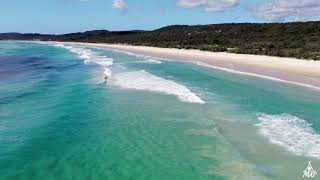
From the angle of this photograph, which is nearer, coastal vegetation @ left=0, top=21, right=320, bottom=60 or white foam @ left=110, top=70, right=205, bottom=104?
white foam @ left=110, top=70, right=205, bottom=104

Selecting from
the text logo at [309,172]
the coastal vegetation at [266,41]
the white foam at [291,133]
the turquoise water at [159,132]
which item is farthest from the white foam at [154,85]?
the coastal vegetation at [266,41]

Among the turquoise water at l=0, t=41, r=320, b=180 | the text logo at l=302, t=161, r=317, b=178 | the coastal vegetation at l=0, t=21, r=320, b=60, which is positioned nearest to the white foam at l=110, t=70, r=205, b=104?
the turquoise water at l=0, t=41, r=320, b=180

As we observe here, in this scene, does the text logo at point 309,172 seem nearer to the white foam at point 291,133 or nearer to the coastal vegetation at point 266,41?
the white foam at point 291,133

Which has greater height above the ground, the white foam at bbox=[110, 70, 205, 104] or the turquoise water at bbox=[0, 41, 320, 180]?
the turquoise water at bbox=[0, 41, 320, 180]

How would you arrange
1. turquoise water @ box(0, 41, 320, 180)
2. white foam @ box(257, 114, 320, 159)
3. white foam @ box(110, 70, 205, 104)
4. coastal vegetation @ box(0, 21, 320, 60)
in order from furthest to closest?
1. coastal vegetation @ box(0, 21, 320, 60)
2. white foam @ box(110, 70, 205, 104)
3. white foam @ box(257, 114, 320, 159)
4. turquoise water @ box(0, 41, 320, 180)

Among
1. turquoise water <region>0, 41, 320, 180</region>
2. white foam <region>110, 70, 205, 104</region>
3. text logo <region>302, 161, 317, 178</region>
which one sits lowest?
white foam <region>110, 70, 205, 104</region>

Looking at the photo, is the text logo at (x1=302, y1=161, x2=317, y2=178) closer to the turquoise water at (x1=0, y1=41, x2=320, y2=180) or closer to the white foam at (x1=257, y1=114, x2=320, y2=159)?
the turquoise water at (x1=0, y1=41, x2=320, y2=180)

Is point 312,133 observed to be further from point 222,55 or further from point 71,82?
point 222,55
